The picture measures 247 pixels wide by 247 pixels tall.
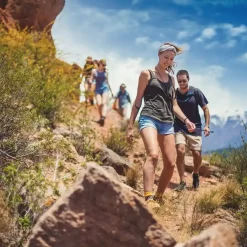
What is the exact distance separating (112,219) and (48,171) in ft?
7.58

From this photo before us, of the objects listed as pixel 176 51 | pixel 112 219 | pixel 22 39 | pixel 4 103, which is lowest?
pixel 112 219

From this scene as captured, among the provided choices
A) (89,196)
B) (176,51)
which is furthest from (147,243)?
(176,51)

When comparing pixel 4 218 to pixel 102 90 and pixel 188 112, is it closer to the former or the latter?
pixel 188 112

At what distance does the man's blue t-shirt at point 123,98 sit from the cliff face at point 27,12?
545 centimetres

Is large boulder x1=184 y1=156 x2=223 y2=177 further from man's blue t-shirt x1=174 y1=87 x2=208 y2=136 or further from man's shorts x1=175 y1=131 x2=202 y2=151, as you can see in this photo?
man's blue t-shirt x1=174 y1=87 x2=208 y2=136

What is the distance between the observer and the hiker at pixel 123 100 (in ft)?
53.9

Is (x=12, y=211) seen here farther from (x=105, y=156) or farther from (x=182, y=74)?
(x=182, y=74)

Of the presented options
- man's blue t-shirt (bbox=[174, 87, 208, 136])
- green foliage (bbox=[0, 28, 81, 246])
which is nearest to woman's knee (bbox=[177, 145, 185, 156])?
man's blue t-shirt (bbox=[174, 87, 208, 136])

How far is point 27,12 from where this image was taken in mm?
18969

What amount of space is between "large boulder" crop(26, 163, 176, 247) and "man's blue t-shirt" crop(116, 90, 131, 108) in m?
13.9

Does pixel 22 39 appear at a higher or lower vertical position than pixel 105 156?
higher

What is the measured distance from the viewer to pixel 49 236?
8.50 ft

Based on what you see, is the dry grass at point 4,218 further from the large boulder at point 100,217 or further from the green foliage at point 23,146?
the large boulder at point 100,217

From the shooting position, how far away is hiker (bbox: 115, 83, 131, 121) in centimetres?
1642
